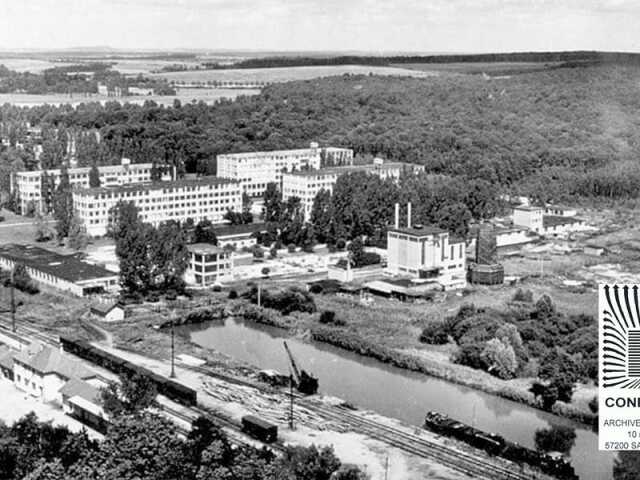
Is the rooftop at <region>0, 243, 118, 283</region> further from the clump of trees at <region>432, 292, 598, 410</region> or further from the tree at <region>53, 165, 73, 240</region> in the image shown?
the clump of trees at <region>432, 292, 598, 410</region>

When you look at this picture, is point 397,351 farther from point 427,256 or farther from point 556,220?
point 556,220

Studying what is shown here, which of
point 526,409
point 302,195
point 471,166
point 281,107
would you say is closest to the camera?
point 526,409

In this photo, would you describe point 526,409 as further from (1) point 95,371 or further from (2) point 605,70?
(2) point 605,70

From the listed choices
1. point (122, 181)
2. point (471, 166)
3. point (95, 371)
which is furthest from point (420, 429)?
point (471, 166)

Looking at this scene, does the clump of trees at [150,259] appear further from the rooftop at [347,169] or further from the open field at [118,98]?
the open field at [118,98]

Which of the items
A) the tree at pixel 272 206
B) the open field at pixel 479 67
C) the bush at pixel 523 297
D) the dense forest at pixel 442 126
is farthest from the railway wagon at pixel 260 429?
the open field at pixel 479 67

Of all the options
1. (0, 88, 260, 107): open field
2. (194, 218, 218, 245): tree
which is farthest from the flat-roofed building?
(0, 88, 260, 107): open field

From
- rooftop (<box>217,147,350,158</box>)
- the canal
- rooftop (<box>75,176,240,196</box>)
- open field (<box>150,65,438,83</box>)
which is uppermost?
open field (<box>150,65,438,83</box>)
